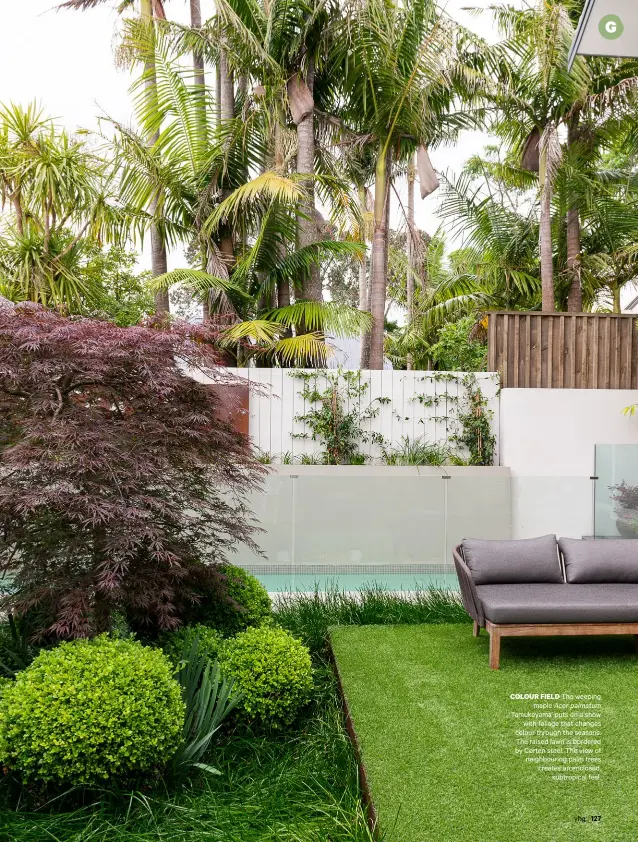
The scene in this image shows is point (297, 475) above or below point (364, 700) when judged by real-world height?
above

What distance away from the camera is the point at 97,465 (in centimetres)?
351

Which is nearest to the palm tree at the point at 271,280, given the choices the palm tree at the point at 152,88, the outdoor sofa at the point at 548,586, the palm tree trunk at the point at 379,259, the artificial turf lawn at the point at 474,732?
the palm tree trunk at the point at 379,259

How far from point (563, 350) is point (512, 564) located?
15.5 feet

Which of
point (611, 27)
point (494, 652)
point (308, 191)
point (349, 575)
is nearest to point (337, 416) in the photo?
point (349, 575)

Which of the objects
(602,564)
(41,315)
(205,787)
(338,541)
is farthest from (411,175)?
(205,787)

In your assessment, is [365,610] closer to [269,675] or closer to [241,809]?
[269,675]

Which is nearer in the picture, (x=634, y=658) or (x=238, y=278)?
(x=634, y=658)

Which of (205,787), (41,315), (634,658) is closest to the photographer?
(205,787)

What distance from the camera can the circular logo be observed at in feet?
10.5

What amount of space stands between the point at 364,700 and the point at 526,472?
215 inches

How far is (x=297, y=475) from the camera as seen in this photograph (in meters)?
8.30

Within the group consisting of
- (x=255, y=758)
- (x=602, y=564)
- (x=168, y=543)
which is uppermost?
(x=168, y=543)

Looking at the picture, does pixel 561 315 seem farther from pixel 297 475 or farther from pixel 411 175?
pixel 411 175

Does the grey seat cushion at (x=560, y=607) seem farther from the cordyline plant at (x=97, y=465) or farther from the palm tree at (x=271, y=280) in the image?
the palm tree at (x=271, y=280)
